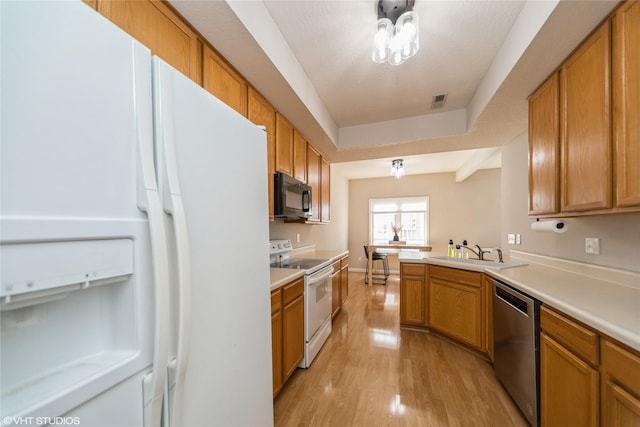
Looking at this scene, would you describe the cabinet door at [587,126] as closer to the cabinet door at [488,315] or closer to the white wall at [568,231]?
the white wall at [568,231]

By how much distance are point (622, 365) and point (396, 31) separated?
1887 millimetres

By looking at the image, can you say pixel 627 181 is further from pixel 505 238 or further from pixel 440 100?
pixel 505 238

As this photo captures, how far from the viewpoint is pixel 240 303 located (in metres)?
0.95

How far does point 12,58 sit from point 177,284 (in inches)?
21.7

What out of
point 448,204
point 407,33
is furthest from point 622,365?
point 448,204

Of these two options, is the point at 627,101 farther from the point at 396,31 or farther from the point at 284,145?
the point at 284,145

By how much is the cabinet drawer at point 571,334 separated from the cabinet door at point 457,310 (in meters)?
0.97

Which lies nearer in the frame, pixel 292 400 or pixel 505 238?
pixel 292 400

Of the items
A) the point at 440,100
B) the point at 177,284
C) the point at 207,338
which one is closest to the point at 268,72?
the point at 177,284

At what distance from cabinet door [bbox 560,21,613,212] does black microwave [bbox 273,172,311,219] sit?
6.50 feet

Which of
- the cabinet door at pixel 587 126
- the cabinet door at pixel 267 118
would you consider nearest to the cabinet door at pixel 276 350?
the cabinet door at pixel 267 118

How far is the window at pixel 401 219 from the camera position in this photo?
5.91 m

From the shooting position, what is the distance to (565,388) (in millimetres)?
1171

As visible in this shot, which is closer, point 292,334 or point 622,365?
point 622,365
